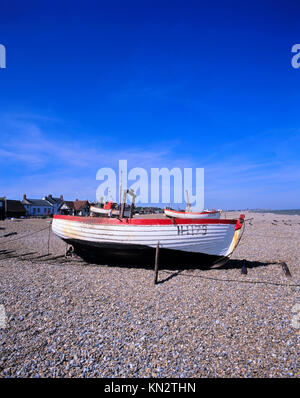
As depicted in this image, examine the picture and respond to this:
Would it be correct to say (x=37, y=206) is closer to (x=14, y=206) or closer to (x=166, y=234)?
(x=14, y=206)

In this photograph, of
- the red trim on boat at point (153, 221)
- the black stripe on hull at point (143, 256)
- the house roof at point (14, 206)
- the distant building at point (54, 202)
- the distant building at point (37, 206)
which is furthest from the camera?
the distant building at point (54, 202)

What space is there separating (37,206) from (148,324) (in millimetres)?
79321

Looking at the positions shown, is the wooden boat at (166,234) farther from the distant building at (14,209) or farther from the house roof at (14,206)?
the house roof at (14,206)

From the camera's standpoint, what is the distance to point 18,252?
14125mm

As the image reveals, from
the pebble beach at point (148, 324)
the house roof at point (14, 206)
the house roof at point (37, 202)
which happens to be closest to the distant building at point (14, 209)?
the house roof at point (14, 206)

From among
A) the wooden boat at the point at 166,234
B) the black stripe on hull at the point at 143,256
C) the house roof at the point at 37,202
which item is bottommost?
the black stripe on hull at the point at 143,256

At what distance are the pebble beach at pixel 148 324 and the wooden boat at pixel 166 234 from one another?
1.13 metres

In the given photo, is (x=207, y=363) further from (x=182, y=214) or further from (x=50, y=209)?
(x=50, y=209)

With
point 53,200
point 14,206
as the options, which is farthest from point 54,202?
point 14,206

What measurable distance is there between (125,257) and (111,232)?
1.33 m

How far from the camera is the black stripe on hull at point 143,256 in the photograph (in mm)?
9656

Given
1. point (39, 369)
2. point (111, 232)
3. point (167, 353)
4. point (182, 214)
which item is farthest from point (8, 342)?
point (182, 214)

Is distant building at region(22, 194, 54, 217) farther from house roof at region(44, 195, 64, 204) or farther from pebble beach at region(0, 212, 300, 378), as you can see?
pebble beach at region(0, 212, 300, 378)

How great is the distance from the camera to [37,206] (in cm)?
7506
